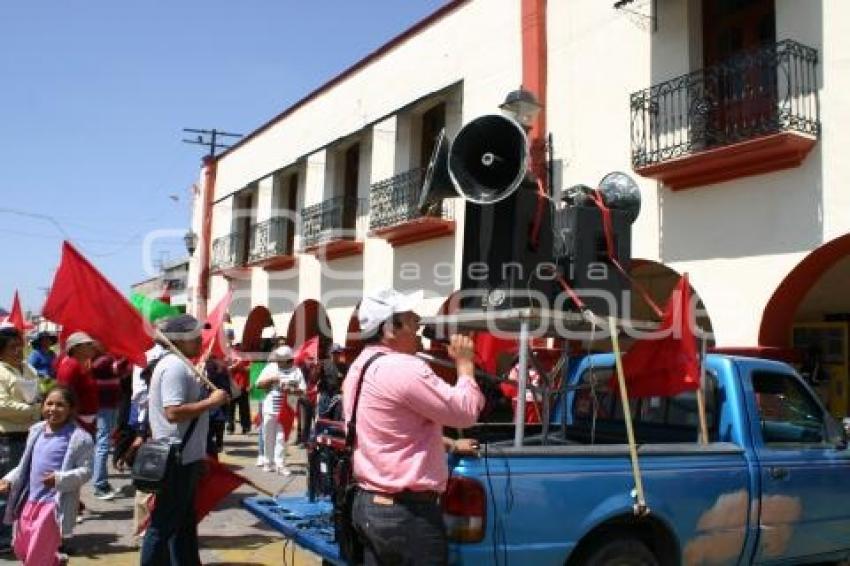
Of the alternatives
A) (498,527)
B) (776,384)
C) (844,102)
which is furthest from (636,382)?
(844,102)

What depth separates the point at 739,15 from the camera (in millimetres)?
9344

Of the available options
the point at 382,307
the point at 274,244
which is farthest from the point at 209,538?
the point at 274,244

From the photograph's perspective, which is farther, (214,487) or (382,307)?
(214,487)

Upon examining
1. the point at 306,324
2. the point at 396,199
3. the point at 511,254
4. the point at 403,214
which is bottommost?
the point at 511,254

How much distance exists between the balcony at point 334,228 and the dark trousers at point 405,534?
1203 centimetres

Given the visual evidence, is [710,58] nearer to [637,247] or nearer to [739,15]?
[739,15]

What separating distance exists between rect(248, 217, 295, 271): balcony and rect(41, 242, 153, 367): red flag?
12454 mm

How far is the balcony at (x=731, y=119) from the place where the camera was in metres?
8.28

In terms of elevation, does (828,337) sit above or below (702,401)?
above

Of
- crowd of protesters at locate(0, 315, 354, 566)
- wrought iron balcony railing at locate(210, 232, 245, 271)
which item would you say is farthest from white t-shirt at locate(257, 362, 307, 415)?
wrought iron balcony railing at locate(210, 232, 245, 271)

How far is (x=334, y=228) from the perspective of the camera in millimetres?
16266

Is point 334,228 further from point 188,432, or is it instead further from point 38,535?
point 38,535

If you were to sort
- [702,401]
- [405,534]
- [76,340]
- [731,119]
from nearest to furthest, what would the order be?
[405,534] → [702,401] → [76,340] → [731,119]

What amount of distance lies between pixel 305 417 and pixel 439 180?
8.03 metres
